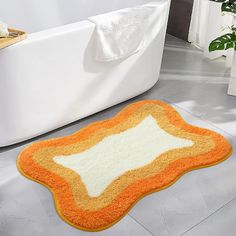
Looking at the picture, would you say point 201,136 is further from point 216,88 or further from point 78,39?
point 78,39

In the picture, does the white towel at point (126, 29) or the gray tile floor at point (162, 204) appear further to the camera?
the white towel at point (126, 29)

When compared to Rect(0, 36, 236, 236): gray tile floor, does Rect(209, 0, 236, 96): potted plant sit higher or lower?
higher

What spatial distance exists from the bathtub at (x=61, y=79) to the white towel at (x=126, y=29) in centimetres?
4

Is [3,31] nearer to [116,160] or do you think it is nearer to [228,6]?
[116,160]

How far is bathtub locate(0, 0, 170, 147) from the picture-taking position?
245 cm

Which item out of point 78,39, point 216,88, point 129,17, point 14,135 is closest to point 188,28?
point 216,88

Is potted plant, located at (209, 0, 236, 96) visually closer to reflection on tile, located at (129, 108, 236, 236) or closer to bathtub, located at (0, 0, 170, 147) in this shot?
bathtub, located at (0, 0, 170, 147)

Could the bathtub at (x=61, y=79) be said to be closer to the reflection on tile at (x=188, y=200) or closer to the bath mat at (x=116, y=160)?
the bath mat at (x=116, y=160)

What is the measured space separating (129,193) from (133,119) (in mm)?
673

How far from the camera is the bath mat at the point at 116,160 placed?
2.30 metres

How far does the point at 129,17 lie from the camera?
2.74 meters

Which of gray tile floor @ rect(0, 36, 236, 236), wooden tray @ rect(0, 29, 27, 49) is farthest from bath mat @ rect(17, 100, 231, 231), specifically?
wooden tray @ rect(0, 29, 27, 49)

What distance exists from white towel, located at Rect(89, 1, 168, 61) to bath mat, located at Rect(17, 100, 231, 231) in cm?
41

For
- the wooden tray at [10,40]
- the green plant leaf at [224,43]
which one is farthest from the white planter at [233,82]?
the wooden tray at [10,40]
